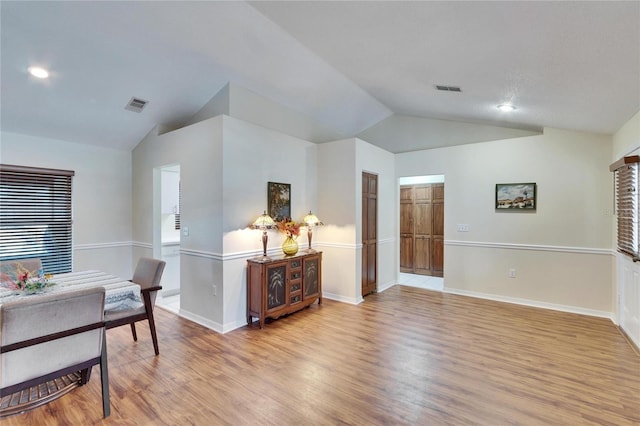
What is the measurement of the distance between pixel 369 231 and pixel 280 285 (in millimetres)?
1871

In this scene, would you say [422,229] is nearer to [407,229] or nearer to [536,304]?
[407,229]

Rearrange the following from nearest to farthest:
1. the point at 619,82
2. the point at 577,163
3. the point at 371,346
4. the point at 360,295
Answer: the point at 619,82 → the point at 371,346 → the point at 577,163 → the point at 360,295

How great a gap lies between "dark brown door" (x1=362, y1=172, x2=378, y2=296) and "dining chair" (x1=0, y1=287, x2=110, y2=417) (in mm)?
3571

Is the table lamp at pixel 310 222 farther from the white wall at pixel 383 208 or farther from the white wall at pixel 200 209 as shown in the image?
the white wall at pixel 200 209

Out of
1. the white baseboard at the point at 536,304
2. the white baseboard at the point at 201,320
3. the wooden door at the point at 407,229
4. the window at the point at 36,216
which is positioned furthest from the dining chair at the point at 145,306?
the wooden door at the point at 407,229

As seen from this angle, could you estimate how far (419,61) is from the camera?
283cm

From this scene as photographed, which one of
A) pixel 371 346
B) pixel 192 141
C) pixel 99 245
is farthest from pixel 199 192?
pixel 371 346

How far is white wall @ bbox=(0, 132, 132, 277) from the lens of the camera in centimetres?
436

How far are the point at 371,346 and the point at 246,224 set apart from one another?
205 cm

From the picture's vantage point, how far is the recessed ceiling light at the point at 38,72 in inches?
125

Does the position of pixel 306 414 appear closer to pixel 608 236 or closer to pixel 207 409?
pixel 207 409

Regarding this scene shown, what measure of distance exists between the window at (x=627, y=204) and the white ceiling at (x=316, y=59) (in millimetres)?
525

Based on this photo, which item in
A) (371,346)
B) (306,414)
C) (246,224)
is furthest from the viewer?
(246,224)

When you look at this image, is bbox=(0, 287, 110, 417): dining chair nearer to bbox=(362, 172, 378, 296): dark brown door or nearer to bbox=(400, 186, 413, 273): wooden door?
bbox=(362, 172, 378, 296): dark brown door
